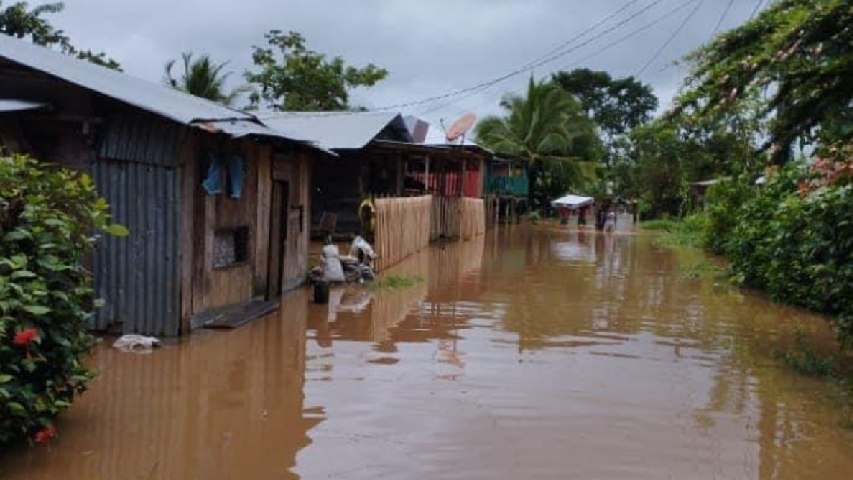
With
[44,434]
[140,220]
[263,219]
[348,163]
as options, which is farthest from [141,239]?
[348,163]

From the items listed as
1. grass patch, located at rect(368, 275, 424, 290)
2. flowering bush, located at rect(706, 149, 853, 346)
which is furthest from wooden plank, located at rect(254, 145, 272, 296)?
flowering bush, located at rect(706, 149, 853, 346)

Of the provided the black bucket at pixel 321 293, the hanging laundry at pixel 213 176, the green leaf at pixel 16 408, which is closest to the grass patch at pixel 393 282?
the black bucket at pixel 321 293

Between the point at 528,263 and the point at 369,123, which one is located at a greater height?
the point at 369,123

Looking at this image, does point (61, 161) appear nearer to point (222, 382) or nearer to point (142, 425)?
point (222, 382)

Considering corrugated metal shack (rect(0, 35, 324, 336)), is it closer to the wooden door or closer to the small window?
the small window

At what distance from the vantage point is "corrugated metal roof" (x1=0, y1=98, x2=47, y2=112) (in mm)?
9070

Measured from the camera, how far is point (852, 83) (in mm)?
8625

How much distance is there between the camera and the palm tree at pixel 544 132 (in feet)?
153

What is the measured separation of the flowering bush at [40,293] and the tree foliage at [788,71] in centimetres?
686

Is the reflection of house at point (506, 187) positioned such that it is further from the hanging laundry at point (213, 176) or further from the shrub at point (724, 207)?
Answer: the hanging laundry at point (213, 176)

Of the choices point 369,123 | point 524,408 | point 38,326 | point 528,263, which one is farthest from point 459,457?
point 369,123

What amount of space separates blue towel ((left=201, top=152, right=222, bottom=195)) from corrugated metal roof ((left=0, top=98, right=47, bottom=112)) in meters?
1.99

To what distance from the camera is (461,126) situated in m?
29.2

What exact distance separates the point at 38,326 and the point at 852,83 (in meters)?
7.90
